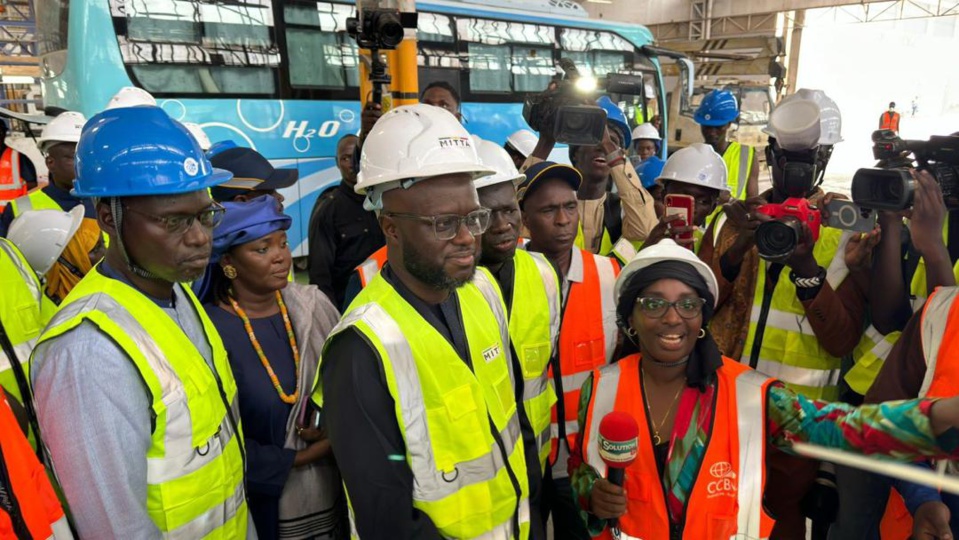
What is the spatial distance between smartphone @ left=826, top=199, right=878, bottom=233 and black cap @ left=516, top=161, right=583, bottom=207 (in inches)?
36.6

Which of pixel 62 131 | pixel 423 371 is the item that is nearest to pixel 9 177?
pixel 62 131

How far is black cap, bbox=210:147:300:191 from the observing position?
3.04m

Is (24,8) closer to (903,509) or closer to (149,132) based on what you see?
(149,132)

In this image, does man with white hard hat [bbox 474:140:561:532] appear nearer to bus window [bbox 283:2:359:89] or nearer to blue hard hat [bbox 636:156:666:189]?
blue hard hat [bbox 636:156:666:189]

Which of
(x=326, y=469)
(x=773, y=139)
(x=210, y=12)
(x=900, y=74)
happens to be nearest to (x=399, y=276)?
(x=326, y=469)

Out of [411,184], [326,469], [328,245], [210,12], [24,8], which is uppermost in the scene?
[24,8]

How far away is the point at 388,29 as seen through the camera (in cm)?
388

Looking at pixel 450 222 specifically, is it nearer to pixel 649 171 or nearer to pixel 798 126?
pixel 798 126

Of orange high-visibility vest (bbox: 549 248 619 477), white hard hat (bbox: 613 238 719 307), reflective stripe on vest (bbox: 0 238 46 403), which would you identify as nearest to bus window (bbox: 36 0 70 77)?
reflective stripe on vest (bbox: 0 238 46 403)

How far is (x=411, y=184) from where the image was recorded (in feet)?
5.24

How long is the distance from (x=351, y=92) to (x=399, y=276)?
6.29 m

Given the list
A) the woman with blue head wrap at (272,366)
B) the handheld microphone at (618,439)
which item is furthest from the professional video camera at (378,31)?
→ the handheld microphone at (618,439)

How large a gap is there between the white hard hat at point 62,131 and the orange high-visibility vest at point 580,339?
354cm

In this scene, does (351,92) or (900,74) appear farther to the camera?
(900,74)
